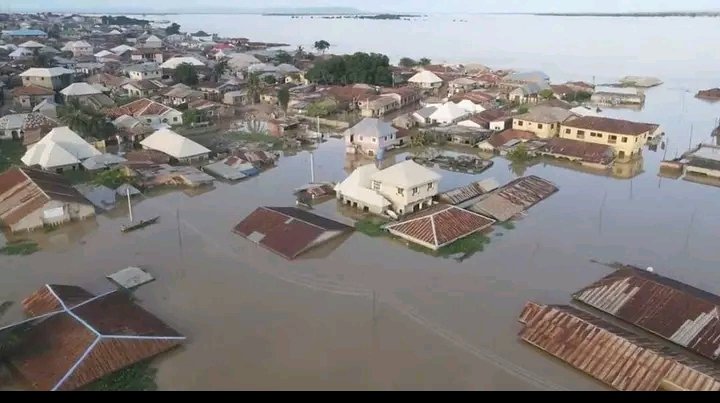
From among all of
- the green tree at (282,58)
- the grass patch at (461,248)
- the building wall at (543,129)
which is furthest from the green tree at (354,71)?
the grass patch at (461,248)

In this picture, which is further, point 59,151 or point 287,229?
point 59,151

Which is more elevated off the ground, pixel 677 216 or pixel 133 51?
pixel 133 51

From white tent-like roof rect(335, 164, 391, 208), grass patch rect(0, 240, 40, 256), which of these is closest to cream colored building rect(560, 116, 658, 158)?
white tent-like roof rect(335, 164, 391, 208)

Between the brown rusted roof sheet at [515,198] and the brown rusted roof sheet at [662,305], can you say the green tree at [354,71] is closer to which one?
the brown rusted roof sheet at [515,198]

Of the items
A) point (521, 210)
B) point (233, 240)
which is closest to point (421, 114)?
point (521, 210)

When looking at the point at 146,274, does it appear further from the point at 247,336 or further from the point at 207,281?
the point at 247,336

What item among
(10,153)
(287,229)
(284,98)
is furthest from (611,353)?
(284,98)

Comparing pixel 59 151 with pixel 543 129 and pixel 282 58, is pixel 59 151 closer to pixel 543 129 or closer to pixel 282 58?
pixel 543 129
